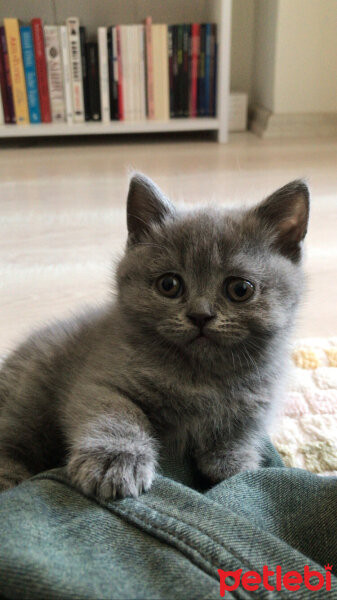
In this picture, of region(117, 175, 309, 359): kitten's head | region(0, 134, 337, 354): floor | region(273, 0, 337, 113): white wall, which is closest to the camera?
region(117, 175, 309, 359): kitten's head

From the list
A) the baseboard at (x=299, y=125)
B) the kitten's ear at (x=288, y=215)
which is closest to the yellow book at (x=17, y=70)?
the baseboard at (x=299, y=125)

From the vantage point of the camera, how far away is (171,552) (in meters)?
0.52

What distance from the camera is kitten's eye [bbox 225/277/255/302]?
737 mm

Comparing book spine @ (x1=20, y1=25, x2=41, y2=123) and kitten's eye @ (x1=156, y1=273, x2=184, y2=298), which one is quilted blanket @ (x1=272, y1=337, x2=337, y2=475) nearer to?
kitten's eye @ (x1=156, y1=273, x2=184, y2=298)

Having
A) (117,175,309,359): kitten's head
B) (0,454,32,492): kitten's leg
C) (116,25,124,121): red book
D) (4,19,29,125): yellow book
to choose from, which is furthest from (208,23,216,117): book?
(0,454,32,492): kitten's leg

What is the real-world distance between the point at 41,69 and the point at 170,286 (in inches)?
98.1

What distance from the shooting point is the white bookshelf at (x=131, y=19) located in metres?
2.80

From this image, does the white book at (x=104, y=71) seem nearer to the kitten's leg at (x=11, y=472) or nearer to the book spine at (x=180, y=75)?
the book spine at (x=180, y=75)

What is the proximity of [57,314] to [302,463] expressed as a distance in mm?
704

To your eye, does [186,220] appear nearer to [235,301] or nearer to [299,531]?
[235,301]

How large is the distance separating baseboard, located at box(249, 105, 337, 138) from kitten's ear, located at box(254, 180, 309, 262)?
2311 mm

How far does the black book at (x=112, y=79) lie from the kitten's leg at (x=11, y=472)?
2477 millimetres

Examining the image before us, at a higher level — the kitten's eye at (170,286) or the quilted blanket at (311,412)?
the kitten's eye at (170,286)

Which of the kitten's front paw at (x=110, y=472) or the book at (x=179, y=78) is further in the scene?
the book at (x=179, y=78)
